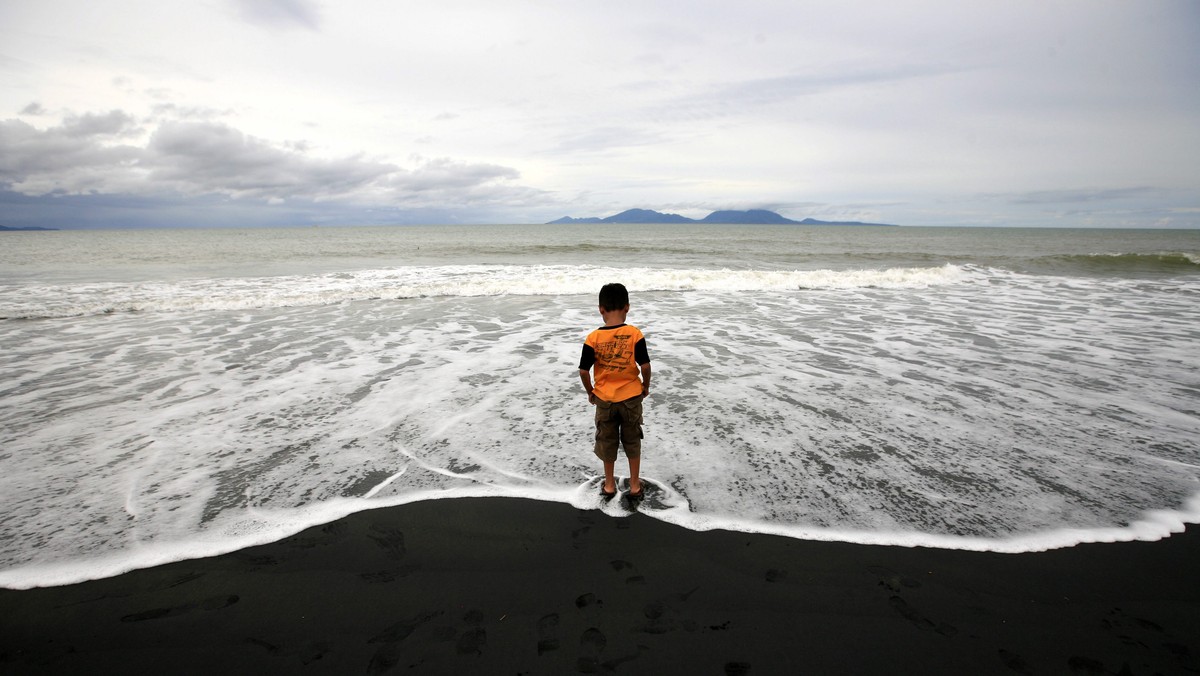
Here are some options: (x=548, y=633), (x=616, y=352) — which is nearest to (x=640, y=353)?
(x=616, y=352)

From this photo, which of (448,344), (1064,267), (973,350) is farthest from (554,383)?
(1064,267)

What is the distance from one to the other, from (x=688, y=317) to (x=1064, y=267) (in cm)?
2531

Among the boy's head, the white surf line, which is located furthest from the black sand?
the boy's head

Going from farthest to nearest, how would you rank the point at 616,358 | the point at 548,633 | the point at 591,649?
the point at 616,358
the point at 548,633
the point at 591,649

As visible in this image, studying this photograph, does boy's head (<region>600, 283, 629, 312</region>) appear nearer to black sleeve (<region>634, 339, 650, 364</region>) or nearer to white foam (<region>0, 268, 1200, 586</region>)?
black sleeve (<region>634, 339, 650, 364</region>)

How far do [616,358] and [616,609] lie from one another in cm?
168

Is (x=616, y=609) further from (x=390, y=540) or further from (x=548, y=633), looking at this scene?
(x=390, y=540)

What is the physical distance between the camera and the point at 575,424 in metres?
5.67

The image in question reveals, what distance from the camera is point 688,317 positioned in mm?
12125

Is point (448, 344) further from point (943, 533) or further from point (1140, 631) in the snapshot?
point (1140, 631)

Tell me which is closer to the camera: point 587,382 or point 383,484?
point 587,382

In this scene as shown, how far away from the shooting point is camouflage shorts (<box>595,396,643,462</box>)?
391cm

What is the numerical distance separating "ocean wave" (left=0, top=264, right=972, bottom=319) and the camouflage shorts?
1244cm

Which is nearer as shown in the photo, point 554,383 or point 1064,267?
point 554,383
